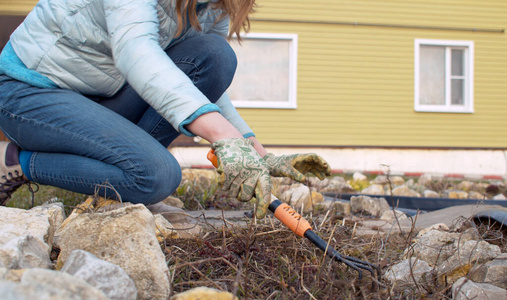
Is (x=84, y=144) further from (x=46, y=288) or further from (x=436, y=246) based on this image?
(x=436, y=246)

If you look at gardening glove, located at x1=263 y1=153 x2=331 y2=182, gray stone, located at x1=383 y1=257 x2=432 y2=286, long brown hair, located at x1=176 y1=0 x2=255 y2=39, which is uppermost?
long brown hair, located at x1=176 y1=0 x2=255 y2=39

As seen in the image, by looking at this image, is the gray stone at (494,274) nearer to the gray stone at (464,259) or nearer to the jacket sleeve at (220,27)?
the gray stone at (464,259)

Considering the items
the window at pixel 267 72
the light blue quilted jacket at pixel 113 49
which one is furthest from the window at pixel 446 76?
the light blue quilted jacket at pixel 113 49

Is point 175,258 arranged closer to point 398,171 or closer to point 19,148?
point 19,148

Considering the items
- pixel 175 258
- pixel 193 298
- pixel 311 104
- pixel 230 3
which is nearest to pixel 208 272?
pixel 175 258

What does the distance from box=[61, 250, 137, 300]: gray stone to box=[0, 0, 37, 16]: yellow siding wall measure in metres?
8.34

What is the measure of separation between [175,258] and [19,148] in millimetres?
1176

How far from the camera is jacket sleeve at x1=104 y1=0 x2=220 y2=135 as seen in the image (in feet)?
4.71

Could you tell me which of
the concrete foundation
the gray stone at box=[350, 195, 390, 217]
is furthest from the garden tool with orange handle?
the concrete foundation

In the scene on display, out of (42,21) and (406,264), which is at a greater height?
(42,21)

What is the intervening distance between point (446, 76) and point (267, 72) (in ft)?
12.5

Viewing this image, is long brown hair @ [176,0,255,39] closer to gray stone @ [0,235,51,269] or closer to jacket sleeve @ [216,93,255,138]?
jacket sleeve @ [216,93,255,138]

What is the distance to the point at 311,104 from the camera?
8.52 m

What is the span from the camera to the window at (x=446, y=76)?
8.90 meters
